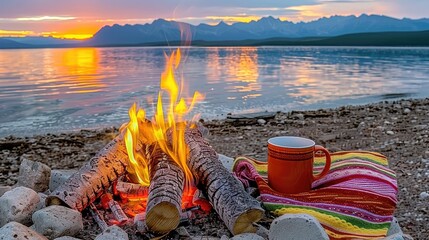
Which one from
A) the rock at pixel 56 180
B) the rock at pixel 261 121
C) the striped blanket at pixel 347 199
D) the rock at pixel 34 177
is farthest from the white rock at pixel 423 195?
the rock at pixel 261 121

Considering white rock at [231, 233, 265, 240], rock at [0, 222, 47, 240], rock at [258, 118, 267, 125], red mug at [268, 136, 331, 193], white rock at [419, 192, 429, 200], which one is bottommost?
rock at [258, 118, 267, 125]

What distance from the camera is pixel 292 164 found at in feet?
11.1

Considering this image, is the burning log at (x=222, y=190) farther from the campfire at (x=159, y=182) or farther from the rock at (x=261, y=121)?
the rock at (x=261, y=121)

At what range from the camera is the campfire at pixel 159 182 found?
10.0 feet

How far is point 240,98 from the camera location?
56.9 ft

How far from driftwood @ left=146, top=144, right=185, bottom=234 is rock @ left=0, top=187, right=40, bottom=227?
0.88 meters

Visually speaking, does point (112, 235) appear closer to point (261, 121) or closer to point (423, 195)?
point (423, 195)

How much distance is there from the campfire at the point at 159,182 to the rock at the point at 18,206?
0.42 feet

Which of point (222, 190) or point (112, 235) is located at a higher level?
point (222, 190)

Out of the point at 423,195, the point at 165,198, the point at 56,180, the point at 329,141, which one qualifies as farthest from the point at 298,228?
the point at 329,141

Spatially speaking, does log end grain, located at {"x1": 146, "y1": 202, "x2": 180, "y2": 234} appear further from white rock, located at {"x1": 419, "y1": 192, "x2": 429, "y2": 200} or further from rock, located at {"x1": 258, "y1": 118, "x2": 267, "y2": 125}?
rock, located at {"x1": 258, "y1": 118, "x2": 267, "y2": 125}

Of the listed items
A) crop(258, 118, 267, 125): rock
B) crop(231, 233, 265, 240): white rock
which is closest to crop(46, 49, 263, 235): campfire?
crop(231, 233, 265, 240): white rock

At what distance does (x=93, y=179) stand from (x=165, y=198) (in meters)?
0.80

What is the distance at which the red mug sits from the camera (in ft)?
11.0
